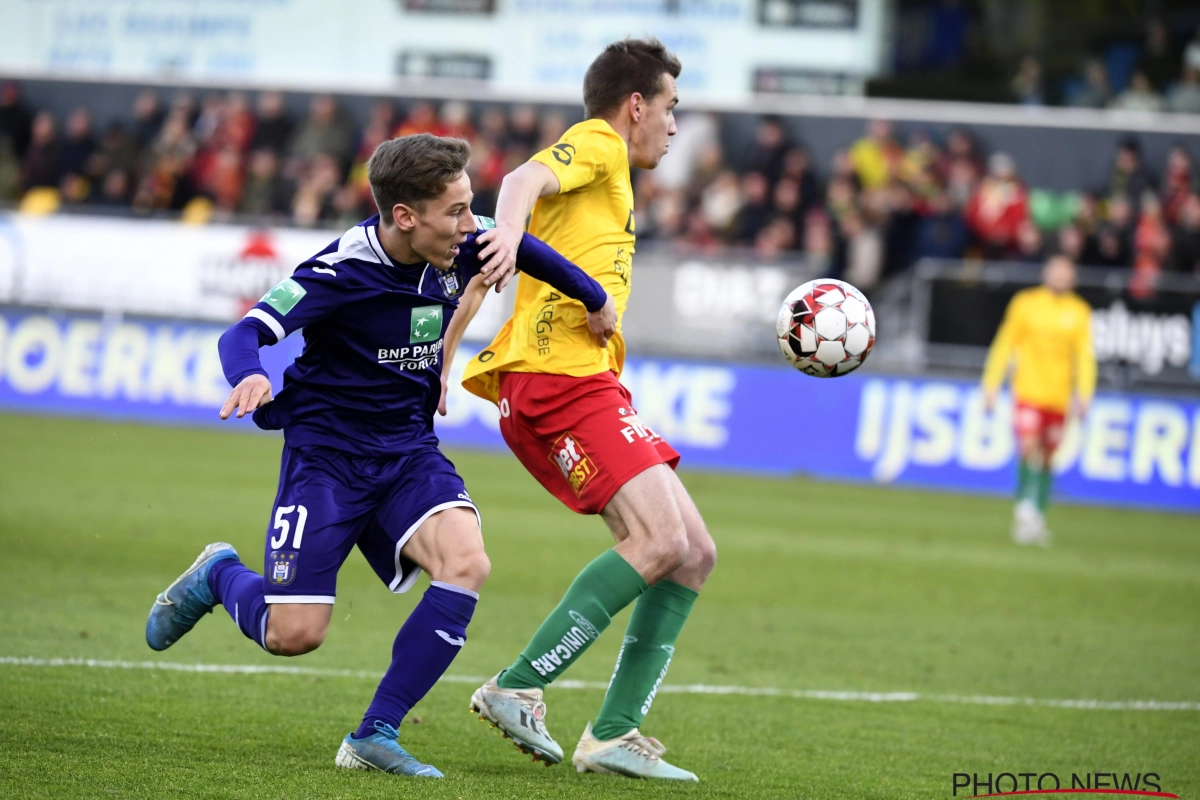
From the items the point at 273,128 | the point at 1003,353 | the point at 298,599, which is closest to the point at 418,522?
the point at 298,599

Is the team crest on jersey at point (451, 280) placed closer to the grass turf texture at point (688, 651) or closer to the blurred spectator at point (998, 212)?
the grass turf texture at point (688, 651)

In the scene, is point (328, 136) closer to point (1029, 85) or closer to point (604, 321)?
point (1029, 85)

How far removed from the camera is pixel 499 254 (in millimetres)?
4766

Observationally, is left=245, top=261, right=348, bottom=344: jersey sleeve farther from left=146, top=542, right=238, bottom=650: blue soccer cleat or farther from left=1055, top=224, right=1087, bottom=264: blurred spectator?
left=1055, top=224, right=1087, bottom=264: blurred spectator

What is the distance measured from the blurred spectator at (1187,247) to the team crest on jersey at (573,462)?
1416 centimetres

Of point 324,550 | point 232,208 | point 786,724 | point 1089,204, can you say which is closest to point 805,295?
point 786,724

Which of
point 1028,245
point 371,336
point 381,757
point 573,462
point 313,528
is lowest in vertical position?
point 381,757

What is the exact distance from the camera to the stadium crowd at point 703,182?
718 inches

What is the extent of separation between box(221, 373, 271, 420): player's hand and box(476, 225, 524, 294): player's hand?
0.77 meters

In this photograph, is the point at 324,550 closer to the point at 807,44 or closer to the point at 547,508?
the point at 547,508

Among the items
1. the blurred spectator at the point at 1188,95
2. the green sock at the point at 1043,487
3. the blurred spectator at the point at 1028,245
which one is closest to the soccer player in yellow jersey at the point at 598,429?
the green sock at the point at 1043,487

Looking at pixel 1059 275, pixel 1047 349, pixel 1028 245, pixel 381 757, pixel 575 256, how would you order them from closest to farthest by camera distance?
pixel 381 757 → pixel 575 256 → pixel 1059 275 → pixel 1047 349 → pixel 1028 245

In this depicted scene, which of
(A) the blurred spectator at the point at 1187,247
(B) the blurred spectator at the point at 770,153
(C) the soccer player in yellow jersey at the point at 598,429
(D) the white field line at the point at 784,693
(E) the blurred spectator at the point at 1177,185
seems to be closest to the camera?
(C) the soccer player in yellow jersey at the point at 598,429

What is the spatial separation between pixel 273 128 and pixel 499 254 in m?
17.8
